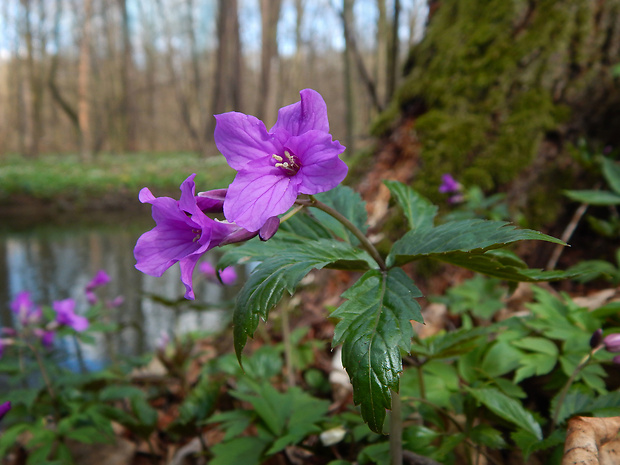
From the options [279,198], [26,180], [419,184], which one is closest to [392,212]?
[419,184]

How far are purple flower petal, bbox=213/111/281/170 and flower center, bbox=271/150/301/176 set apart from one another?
2cm

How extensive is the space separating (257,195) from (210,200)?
0.12m

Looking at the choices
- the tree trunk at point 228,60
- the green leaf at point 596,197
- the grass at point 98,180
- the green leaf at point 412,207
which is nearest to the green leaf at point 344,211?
the green leaf at point 412,207

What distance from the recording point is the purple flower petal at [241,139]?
797mm

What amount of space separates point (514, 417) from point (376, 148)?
7.71ft

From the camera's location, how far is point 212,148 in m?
17.1

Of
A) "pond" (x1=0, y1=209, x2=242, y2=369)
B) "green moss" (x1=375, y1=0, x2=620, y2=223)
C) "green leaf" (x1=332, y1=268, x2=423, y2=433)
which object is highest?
"green moss" (x1=375, y1=0, x2=620, y2=223)

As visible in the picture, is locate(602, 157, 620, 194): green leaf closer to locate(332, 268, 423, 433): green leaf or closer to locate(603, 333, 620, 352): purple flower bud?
locate(603, 333, 620, 352): purple flower bud

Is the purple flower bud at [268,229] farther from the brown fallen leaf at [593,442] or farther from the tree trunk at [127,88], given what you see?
the tree trunk at [127,88]

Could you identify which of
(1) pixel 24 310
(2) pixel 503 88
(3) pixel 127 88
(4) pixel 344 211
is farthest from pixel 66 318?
(3) pixel 127 88

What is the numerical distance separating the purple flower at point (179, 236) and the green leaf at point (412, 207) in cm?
48

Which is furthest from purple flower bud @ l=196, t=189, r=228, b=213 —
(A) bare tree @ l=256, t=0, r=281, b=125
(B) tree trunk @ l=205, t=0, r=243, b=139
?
(B) tree trunk @ l=205, t=0, r=243, b=139

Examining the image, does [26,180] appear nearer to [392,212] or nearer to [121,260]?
[121,260]

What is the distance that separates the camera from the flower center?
814 mm
